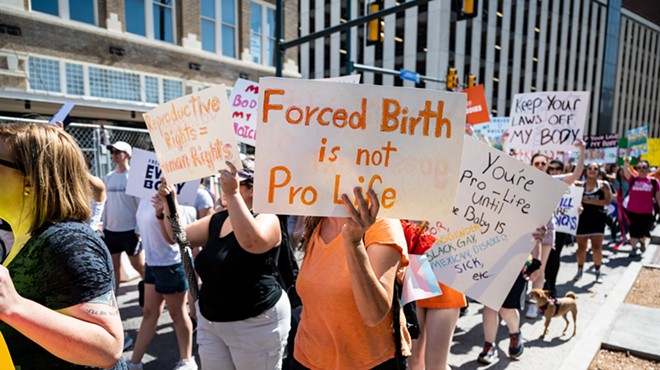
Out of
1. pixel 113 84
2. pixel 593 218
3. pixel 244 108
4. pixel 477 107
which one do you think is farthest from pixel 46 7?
pixel 593 218

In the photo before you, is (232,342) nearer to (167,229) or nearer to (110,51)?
(167,229)

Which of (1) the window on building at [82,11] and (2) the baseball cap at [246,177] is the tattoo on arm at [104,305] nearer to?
(2) the baseball cap at [246,177]

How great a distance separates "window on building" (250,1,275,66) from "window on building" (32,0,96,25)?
633cm

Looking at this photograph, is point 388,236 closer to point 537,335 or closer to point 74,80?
point 537,335

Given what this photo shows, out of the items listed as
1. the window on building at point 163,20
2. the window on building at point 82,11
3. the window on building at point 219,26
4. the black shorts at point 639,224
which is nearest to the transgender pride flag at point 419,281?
the black shorts at point 639,224

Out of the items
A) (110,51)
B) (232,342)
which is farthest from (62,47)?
(232,342)

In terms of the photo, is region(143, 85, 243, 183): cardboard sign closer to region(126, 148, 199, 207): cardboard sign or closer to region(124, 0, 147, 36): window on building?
region(126, 148, 199, 207): cardboard sign

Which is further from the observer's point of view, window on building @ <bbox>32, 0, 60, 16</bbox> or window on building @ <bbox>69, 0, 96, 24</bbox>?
window on building @ <bbox>69, 0, 96, 24</bbox>

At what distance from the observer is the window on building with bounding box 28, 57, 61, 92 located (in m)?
12.1

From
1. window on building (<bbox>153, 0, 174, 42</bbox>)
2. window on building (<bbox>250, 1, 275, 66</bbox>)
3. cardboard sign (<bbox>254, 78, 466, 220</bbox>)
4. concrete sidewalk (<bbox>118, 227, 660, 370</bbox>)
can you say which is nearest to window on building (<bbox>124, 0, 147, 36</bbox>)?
window on building (<bbox>153, 0, 174, 42</bbox>)

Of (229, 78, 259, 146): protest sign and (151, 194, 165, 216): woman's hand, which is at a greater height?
(229, 78, 259, 146): protest sign

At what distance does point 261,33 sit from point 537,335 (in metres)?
17.1

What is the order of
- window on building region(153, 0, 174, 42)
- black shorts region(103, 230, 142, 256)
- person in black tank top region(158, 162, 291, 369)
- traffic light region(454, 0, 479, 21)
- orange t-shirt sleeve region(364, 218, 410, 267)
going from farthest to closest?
window on building region(153, 0, 174, 42)
traffic light region(454, 0, 479, 21)
black shorts region(103, 230, 142, 256)
person in black tank top region(158, 162, 291, 369)
orange t-shirt sleeve region(364, 218, 410, 267)

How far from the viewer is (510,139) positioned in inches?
224
